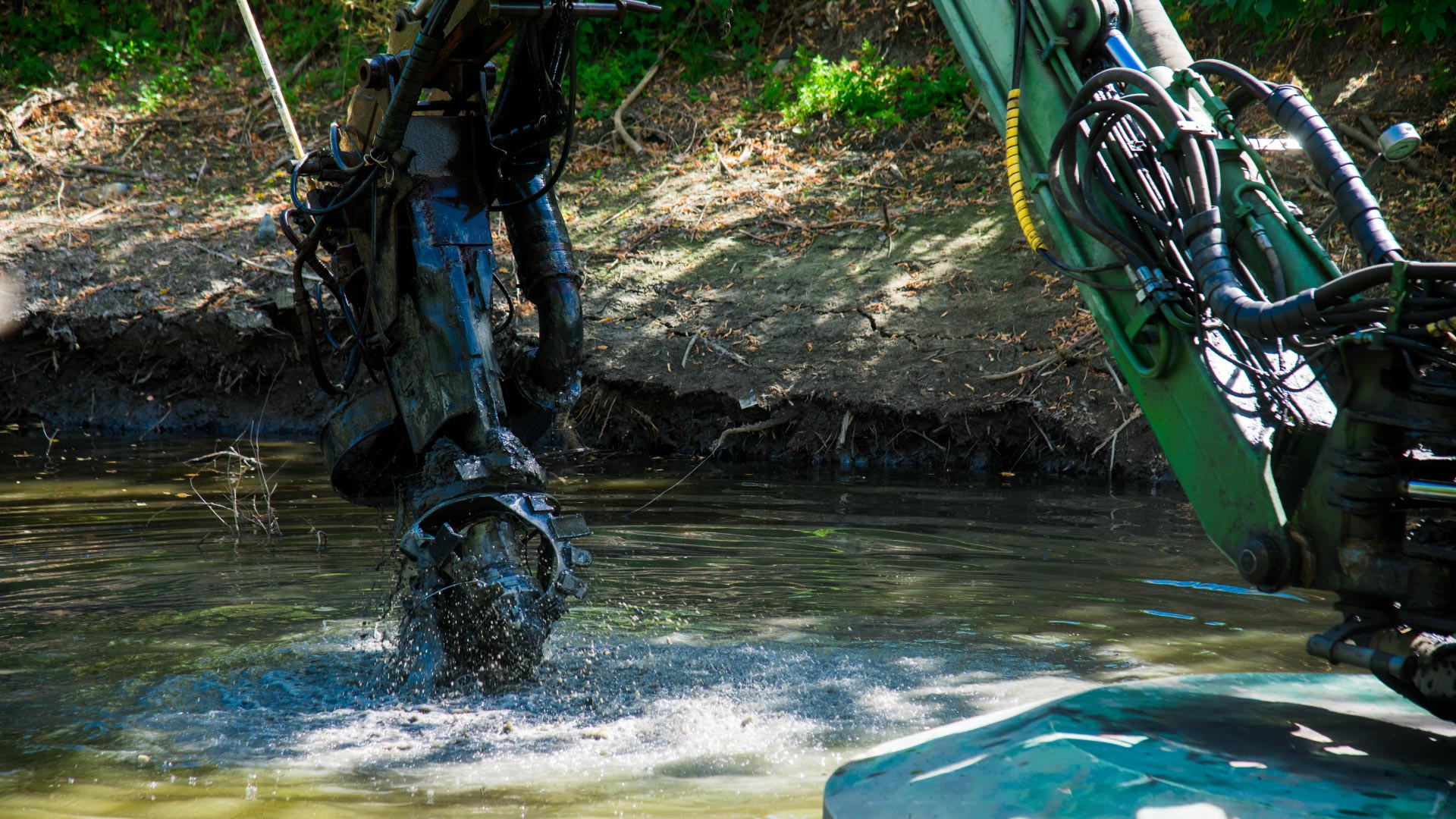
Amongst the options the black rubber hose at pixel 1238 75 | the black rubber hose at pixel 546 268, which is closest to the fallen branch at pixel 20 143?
the black rubber hose at pixel 546 268

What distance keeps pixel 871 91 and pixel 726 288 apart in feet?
12.0

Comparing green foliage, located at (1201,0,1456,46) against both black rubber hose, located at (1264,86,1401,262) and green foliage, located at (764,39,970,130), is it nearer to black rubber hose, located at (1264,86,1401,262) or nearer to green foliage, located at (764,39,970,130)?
green foliage, located at (764,39,970,130)

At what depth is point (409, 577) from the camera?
13.8 ft

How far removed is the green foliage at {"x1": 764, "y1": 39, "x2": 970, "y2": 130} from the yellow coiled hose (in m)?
9.29

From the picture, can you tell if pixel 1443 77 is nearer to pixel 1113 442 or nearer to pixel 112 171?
pixel 1113 442

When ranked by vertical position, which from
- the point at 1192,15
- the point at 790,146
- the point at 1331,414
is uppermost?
the point at 1192,15

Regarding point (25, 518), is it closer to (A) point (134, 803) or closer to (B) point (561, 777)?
(A) point (134, 803)

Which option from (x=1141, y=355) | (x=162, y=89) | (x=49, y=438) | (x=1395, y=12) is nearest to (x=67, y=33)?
(x=162, y=89)

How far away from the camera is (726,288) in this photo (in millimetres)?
10758

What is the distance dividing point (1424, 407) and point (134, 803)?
3201mm

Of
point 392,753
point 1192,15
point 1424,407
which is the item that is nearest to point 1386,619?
point 1424,407

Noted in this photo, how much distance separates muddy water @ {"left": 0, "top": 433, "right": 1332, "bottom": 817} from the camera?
349 cm

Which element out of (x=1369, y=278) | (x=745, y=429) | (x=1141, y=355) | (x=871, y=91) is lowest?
(x=745, y=429)

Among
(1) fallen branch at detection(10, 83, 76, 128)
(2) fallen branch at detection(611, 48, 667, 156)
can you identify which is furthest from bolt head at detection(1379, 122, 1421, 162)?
(1) fallen branch at detection(10, 83, 76, 128)
